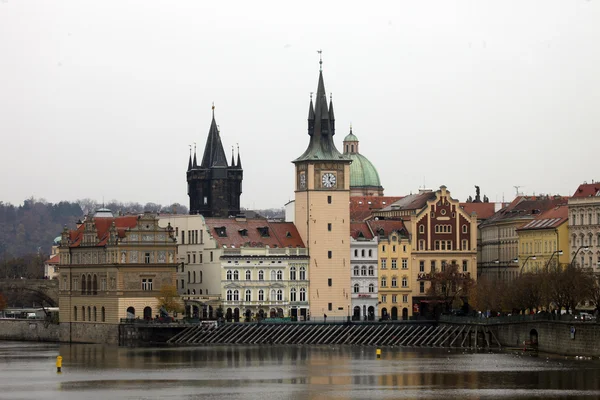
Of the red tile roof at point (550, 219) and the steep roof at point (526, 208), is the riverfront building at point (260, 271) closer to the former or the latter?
the red tile roof at point (550, 219)

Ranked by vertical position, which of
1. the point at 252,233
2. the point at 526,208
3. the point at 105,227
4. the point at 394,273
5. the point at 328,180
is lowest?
the point at 394,273

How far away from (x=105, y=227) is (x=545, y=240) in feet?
135

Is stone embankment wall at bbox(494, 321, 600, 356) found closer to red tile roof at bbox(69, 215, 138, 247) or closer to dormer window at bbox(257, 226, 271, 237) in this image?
dormer window at bbox(257, 226, 271, 237)

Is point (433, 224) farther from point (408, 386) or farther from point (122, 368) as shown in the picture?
point (408, 386)

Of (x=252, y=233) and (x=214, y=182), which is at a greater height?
(x=214, y=182)

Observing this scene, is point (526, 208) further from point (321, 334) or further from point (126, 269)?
point (126, 269)

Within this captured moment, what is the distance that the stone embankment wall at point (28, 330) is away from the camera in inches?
6944

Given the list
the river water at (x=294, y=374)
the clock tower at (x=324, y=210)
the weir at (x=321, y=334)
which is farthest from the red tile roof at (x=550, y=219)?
the river water at (x=294, y=374)

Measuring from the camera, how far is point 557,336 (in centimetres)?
13712

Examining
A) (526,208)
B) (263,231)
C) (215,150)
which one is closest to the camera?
(263,231)

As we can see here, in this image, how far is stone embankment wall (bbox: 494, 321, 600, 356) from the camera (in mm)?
130875

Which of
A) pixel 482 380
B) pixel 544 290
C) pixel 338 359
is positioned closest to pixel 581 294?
pixel 544 290

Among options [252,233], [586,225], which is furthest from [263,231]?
[586,225]

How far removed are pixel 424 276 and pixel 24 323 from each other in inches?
1519
